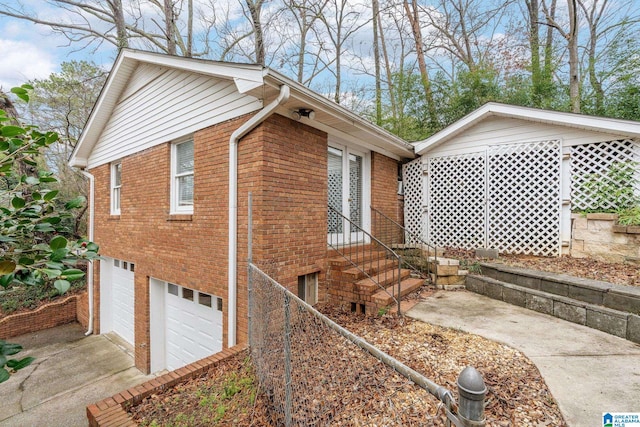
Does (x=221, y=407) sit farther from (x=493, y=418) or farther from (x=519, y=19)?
(x=519, y=19)

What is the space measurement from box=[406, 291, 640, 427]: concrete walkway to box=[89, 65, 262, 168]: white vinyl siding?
436 centimetres

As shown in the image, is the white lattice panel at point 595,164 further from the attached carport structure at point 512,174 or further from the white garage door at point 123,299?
the white garage door at point 123,299

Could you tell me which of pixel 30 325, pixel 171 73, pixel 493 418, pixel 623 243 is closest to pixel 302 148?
pixel 171 73

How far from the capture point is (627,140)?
18.0 ft

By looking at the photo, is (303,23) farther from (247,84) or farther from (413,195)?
(247,84)

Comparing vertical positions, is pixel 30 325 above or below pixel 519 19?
below

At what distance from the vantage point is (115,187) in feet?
A: 26.2

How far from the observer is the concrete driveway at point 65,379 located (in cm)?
532

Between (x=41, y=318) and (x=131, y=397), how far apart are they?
9.88 m

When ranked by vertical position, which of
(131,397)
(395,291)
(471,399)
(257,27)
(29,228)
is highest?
(257,27)

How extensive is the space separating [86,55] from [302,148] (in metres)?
12.4

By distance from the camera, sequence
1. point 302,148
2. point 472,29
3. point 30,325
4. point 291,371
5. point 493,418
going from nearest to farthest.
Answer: point 493,418 → point 291,371 → point 302,148 → point 30,325 → point 472,29

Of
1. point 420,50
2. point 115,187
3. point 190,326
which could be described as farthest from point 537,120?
point 115,187

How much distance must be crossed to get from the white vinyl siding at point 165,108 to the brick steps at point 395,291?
341 centimetres
